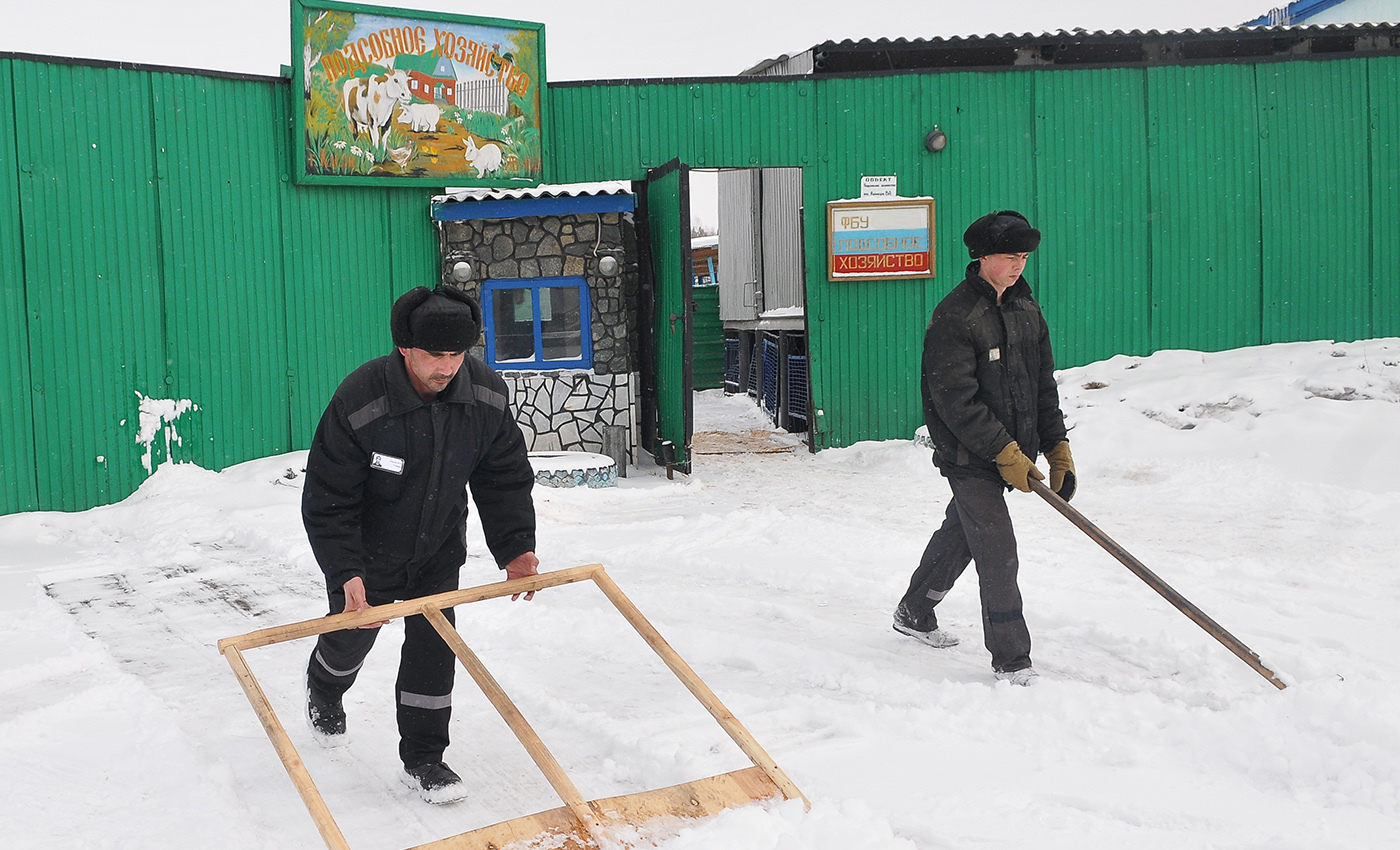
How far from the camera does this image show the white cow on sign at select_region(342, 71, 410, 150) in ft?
32.0

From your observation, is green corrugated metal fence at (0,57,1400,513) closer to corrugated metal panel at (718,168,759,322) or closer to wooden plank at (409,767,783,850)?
corrugated metal panel at (718,168,759,322)

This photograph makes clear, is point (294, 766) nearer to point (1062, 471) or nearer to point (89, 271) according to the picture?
point (1062, 471)

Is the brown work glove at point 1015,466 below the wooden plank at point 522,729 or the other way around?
the other way around

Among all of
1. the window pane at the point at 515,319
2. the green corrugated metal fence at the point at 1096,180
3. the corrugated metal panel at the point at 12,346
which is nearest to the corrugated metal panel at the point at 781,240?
the green corrugated metal fence at the point at 1096,180

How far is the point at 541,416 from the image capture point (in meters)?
10.3

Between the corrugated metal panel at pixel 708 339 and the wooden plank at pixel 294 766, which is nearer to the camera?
the wooden plank at pixel 294 766

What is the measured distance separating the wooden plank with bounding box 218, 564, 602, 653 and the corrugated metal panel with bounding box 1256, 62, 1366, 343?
33.8 feet

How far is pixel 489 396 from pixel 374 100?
297 inches

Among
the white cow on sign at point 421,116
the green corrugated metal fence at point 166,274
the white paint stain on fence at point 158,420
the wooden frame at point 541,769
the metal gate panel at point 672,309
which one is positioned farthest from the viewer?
the white cow on sign at point 421,116

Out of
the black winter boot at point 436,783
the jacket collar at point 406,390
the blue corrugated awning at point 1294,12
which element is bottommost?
the black winter boot at point 436,783

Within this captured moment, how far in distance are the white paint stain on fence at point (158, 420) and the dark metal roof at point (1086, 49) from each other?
6.78 meters

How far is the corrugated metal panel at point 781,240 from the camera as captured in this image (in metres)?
13.4

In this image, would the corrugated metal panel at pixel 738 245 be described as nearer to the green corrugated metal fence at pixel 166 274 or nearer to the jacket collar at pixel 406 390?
the green corrugated metal fence at pixel 166 274

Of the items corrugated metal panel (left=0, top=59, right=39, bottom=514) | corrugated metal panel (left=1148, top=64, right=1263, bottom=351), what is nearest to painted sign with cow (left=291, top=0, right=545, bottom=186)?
corrugated metal panel (left=0, top=59, right=39, bottom=514)
